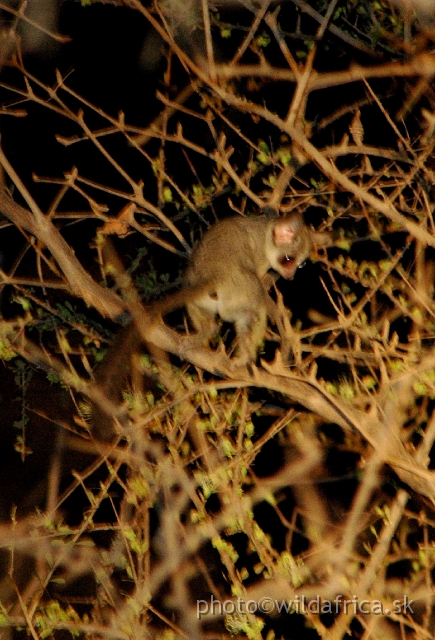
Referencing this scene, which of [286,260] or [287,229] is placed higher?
[287,229]

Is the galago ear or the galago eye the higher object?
the galago ear

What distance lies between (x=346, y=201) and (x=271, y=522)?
2.45m

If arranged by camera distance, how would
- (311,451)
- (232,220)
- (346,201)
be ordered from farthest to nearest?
1. (346,201)
2. (232,220)
3. (311,451)

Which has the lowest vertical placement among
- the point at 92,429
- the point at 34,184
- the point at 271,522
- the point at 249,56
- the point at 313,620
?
the point at 271,522

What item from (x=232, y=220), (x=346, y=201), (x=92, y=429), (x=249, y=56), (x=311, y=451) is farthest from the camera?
(x=249, y=56)

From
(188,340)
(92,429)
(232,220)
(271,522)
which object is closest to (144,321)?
(188,340)

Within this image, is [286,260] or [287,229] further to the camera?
[286,260]

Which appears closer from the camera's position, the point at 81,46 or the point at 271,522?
the point at 271,522

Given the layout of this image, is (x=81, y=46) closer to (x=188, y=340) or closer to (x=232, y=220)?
(x=232, y=220)

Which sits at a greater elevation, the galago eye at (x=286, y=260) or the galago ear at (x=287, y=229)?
the galago ear at (x=287, y=229)

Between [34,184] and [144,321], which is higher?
[144,321]

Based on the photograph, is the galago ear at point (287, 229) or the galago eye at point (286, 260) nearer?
the galago ear at point (287, 229)

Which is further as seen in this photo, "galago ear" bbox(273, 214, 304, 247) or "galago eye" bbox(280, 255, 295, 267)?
"galago eye" bbox(280, 255, 295, 267)

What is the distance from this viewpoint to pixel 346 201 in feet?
17.3
